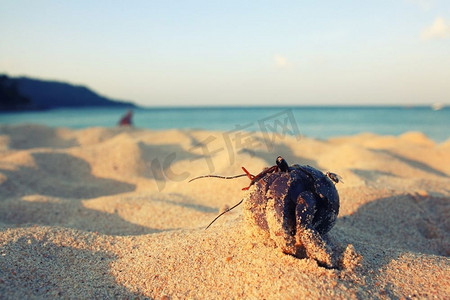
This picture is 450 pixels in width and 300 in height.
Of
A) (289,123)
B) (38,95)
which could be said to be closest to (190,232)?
(289,123)

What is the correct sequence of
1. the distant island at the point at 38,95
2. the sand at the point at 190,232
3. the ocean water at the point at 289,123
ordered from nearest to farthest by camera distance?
the sand at the point at 190,232, the ocean water at the point at 289,123, the distant island at the point at 38,95

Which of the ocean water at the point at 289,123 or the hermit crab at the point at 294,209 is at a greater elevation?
the hermit crab at the point at 294,209

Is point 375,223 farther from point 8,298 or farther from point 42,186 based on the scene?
point 42,186

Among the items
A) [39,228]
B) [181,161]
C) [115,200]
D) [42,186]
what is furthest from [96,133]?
[39,228]

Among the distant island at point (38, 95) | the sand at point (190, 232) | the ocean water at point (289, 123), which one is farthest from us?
the distant island at point (38, 95)

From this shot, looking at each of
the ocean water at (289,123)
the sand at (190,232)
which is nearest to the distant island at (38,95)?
the ocean water at (289,123)

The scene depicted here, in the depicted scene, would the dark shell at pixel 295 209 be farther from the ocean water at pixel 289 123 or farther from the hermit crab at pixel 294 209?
the ocean water at pixel 289 123

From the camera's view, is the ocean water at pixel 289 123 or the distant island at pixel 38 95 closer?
the ocean water at pixel 289 123
